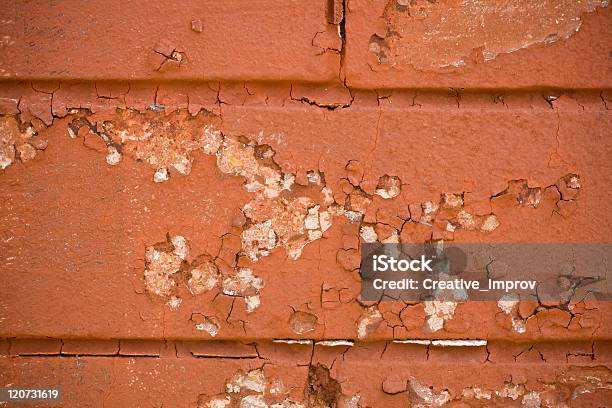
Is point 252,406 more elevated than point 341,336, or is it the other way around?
point 341,336

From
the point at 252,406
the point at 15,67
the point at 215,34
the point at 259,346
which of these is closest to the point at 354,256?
the point at 259,346

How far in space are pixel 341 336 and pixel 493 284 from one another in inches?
19.2

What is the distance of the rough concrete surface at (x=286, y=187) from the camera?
5.49 feet

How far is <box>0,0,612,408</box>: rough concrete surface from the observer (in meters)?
1.67

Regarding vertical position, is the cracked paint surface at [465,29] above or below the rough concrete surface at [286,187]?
above

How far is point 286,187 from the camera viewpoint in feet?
5.59

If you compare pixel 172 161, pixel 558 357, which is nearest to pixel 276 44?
pixel 172 161

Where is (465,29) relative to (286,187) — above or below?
above

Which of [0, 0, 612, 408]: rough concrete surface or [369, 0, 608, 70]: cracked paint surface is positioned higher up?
[369, 0, 608, 70]: cracked paint surface

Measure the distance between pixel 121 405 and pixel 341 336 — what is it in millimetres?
709

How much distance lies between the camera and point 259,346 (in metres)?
1.76

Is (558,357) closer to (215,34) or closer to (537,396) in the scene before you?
(537,396)

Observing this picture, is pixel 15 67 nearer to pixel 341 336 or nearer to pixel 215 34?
pixel 215 34

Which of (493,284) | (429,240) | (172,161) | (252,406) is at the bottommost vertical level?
(252,406)
